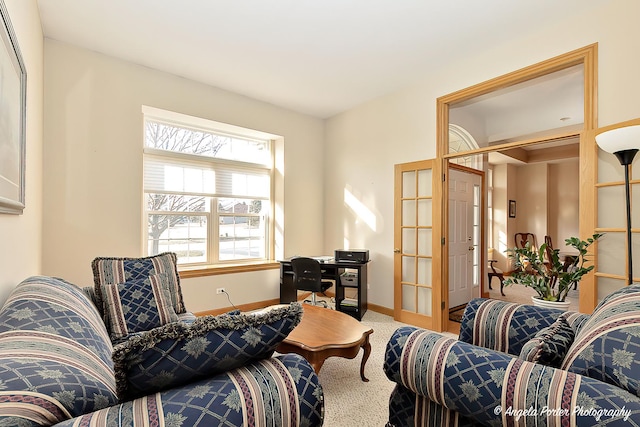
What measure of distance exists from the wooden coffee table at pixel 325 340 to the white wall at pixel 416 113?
1797 millimetres

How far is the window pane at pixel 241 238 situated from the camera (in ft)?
14.5

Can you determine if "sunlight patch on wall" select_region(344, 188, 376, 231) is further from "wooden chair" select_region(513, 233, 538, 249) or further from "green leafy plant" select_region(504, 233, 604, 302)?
"wooden chair" select_region(513, 233, 538, 249)

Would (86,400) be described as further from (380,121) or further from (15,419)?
(380,121)

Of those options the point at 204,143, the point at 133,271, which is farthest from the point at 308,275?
the point at 204,143

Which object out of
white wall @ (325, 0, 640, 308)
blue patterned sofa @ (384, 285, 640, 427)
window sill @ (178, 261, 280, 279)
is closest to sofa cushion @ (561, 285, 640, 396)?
blue patterned sofa @ (384, 285, 640, 427)

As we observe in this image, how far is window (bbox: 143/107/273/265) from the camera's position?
385 centimetres

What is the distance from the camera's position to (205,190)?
13.9ft

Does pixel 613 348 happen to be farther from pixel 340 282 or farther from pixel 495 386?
pixel 340 282

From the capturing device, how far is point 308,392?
919 mm

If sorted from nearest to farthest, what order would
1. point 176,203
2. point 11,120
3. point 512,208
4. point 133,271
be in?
point 11,120, point 133,271, point 176,203, point 512,208

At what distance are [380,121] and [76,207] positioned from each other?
368cm

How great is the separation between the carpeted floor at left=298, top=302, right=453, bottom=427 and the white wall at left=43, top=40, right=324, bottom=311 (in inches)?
80.8

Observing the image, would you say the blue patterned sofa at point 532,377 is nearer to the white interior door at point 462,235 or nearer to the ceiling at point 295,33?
the ceiling at point 295,33

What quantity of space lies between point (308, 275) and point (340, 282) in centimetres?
49
